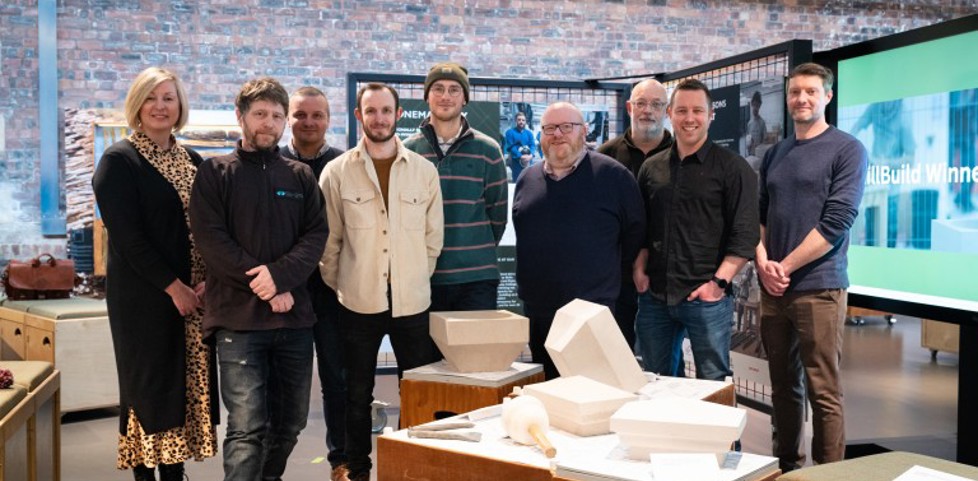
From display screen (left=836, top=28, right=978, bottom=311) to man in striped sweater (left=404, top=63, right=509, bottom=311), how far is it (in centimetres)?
180

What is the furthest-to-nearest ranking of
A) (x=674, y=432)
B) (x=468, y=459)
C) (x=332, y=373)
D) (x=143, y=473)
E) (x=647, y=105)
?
(x=647, y=105) → (x=332, y=373) → (x=143, y=473) → (x=468, y=459) → (x=674, y=432)

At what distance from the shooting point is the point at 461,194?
378cm

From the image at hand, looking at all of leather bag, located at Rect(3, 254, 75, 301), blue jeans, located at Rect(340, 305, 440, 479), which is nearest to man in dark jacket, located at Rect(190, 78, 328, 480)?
blue jeans, located at Rect(340, 305, 440, 479)

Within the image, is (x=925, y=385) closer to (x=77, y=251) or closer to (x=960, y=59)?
(x=960, y=59)

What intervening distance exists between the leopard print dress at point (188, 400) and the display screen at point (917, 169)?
289 centimetres

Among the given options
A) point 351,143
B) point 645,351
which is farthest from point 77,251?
point 645,351

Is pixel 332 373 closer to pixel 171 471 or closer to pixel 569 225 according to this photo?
pixel 171 471

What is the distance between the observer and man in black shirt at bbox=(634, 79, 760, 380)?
11.8ft

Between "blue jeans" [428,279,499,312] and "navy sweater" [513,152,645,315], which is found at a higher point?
"navy sweater" [513,152,645,315]

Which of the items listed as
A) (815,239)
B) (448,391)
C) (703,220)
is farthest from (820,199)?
(448,391)

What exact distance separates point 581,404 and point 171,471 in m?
1.75

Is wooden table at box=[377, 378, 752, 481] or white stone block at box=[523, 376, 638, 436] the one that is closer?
wooden table at box=[377, 378, 752, 481]

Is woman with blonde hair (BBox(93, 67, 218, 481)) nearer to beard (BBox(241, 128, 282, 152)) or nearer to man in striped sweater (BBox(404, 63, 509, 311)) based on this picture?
beard (BBox(241, 128, 282, 152))

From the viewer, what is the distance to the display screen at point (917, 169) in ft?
13.1
